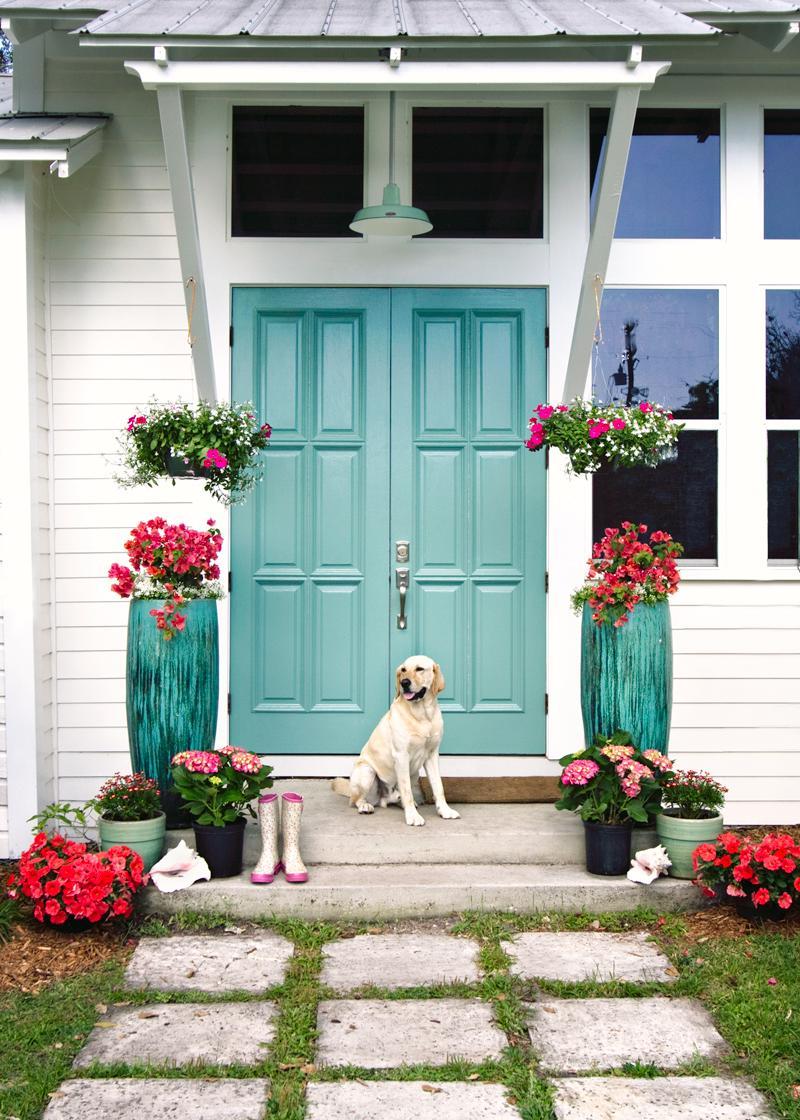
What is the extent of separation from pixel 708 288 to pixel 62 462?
3.29 meters

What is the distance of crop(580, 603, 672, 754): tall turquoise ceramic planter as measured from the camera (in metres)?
4.82

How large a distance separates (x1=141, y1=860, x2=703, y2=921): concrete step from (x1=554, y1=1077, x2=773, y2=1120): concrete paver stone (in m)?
1.34

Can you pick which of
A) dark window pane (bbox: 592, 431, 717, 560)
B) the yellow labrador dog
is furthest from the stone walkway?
dark window pane (bbox: 592, 431, 717, 560)

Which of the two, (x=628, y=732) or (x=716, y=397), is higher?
(x=716, y=397)

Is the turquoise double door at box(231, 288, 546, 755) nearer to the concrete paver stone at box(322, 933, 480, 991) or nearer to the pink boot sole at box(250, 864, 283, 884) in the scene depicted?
the pink boot sole at box(250, 864, 283, 884)

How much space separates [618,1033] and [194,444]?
109 inches

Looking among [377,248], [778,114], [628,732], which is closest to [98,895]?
[628,732]

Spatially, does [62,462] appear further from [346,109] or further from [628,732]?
[628,732]

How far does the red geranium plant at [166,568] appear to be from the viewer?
15.8 feet

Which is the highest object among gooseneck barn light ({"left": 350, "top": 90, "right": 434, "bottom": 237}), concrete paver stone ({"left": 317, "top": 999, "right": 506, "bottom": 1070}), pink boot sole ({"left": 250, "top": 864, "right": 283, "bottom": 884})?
gooseneck barn light ({"left": 350, "top": 90, "right": 434, "bottom": 237})

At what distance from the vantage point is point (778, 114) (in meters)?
5.78

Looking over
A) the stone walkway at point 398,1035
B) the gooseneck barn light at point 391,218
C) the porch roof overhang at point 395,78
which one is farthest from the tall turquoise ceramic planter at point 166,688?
the porch roof overhang at point 395,78

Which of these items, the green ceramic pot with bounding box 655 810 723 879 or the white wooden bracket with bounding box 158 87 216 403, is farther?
the green ceramic pot with bounding box 655 810 723 879

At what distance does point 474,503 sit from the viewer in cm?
570
